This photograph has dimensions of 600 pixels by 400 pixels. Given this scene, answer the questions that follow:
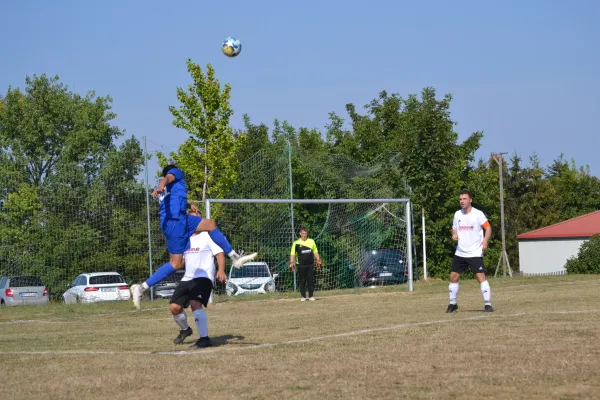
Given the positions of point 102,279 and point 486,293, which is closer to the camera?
point 486,293

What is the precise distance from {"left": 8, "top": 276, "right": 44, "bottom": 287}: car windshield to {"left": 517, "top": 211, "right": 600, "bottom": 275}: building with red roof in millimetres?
40820

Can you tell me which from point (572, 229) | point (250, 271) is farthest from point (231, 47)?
point (572, 229)

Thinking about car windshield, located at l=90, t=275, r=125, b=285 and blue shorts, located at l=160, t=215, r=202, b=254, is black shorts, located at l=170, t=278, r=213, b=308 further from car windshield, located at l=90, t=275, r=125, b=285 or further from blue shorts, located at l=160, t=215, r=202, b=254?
car windshield, located at l=90, t=275, r=125, b=285

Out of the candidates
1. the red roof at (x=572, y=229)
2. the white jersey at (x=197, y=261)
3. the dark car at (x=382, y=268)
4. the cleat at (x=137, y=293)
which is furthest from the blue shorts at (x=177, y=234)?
the red roof at (x=572, y=229)

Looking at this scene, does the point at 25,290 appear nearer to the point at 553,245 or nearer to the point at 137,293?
the point at 137,293

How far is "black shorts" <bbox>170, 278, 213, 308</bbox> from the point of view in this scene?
35.7 ft

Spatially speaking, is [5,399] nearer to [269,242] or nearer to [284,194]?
[269,242]

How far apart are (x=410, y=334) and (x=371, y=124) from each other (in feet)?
147

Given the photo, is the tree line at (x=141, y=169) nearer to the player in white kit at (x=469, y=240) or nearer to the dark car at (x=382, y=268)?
the dark car at (x=382, y=268)

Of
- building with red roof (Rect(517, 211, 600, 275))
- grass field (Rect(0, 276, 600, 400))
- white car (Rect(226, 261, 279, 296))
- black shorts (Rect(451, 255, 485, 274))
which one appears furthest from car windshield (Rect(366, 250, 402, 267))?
building with red roof (Rect(517, 211, 600, 275))

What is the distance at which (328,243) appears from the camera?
92.9ft

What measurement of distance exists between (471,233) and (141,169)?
49.4 feet

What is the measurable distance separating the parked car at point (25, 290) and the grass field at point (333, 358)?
1311 cm

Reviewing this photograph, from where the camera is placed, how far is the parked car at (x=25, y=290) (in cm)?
2823
